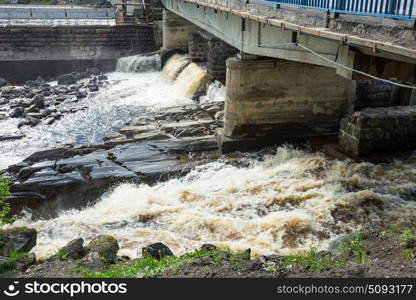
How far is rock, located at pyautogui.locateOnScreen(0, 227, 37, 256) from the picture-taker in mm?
9670

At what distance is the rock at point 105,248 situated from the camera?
9.71 metres

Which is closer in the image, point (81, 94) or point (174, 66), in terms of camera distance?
point (81, 94)

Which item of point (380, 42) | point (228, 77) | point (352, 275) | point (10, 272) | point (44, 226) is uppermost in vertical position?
point (380, 42)

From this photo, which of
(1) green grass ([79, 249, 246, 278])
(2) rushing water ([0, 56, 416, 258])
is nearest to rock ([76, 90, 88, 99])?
(2) rushing water ([0, 56, 416, 258])

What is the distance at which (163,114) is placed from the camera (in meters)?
22.3

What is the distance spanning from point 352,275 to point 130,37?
119 feet

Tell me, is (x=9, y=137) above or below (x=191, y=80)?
below

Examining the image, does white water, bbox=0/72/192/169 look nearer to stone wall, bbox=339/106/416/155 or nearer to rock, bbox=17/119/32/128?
rock, bbox=17/119/32/128

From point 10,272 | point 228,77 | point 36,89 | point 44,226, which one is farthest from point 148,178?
point 36,89

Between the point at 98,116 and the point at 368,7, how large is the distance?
18622 mm

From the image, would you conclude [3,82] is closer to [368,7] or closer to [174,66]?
[174,66]

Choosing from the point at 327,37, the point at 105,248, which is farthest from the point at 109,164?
the point at 327,37

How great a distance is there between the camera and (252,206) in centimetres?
1316

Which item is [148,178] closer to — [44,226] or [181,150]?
[181,150]
